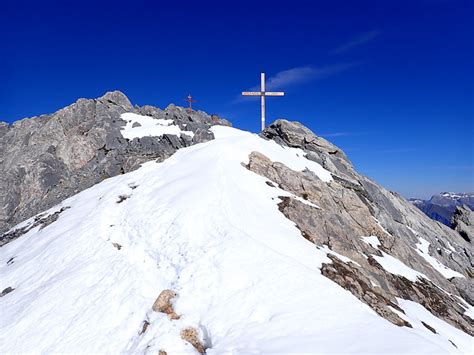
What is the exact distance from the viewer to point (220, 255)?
16.3 m

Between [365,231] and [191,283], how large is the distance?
21.7 meters

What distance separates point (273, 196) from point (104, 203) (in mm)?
14987

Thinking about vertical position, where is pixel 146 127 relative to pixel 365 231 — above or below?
above

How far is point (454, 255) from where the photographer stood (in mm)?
39719

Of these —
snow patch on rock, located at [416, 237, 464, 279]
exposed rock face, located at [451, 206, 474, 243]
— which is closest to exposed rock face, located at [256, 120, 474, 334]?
snow patch on rock, located at [416, 237, 464, 279]

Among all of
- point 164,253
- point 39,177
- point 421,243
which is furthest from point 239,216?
point 39,177

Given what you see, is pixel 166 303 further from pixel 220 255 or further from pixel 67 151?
pixel 67 151

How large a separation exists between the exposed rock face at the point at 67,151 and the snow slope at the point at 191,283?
14349mm

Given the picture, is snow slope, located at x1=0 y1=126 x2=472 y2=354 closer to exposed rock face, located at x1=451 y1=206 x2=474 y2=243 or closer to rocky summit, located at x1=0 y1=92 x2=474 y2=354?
rocky summit, located at x1=0 y1=92 x2=474 y2=354

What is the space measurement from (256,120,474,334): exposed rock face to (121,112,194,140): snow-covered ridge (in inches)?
558

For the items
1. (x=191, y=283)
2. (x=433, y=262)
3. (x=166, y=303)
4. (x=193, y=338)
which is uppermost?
(x=433, y=262)

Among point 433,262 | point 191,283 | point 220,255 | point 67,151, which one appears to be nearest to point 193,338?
point 191,283

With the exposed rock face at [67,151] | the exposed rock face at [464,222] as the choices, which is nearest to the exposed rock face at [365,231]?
the exposed rock face at [464,222]

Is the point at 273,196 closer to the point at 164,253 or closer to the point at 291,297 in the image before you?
the point at 164,253
